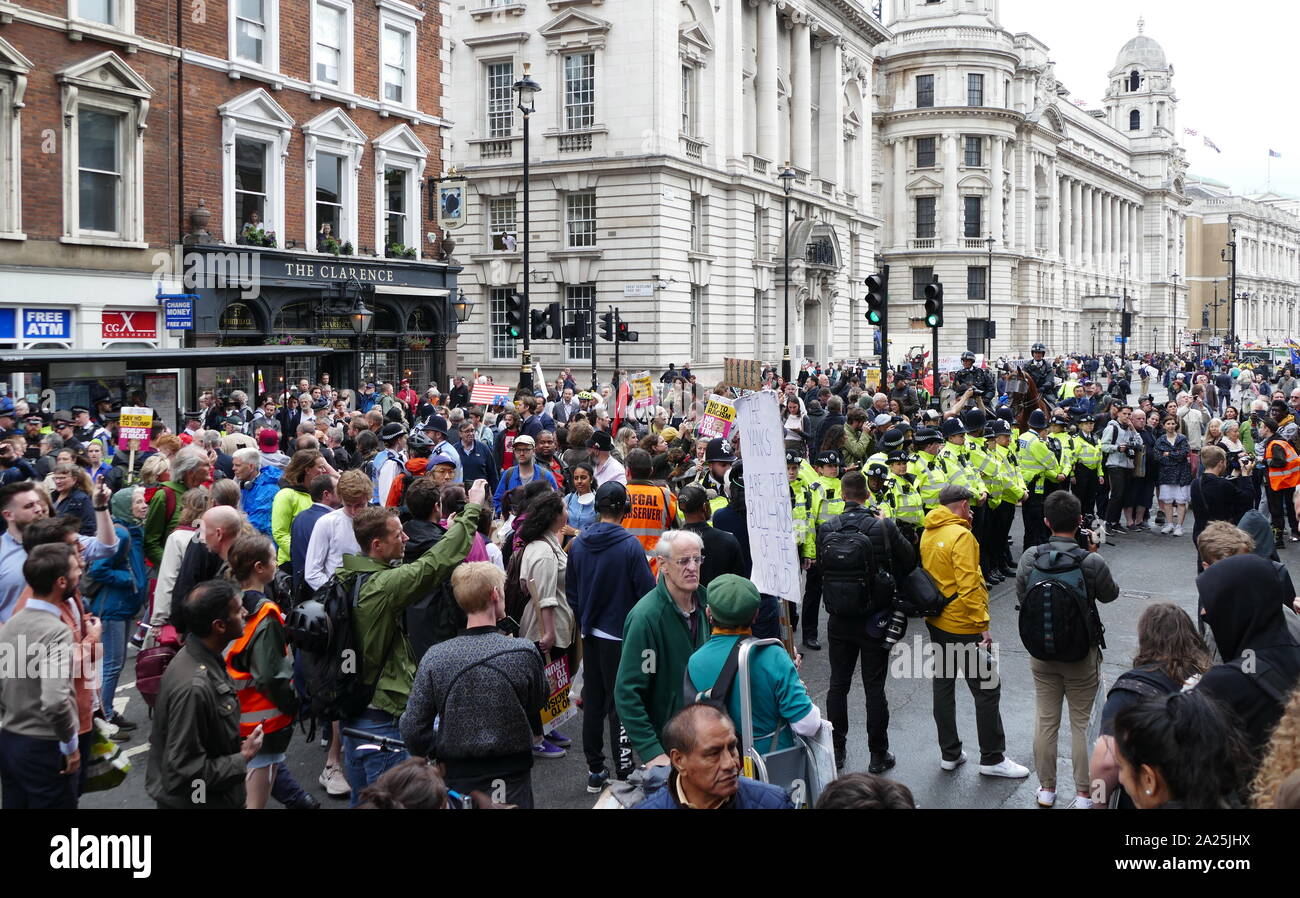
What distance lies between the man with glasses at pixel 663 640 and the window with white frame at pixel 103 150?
1958 cm

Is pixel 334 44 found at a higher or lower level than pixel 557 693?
higher

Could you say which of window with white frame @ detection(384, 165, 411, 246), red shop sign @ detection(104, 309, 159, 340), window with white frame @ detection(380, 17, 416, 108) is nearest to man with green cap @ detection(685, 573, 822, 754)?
red shop sign @ detection(104, 309, 159, 340)

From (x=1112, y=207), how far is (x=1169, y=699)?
119650mm

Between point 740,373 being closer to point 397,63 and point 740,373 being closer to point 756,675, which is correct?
point 397,63

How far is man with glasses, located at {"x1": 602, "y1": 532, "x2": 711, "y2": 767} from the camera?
5.68 meters

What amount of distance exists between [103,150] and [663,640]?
68.1ft

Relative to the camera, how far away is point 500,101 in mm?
43250

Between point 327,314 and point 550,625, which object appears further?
point 327,314

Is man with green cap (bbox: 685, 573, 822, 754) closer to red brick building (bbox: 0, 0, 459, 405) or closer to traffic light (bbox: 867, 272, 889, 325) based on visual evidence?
traffic light (bbox: 867, 272, 889, 325)

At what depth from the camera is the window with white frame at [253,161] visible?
24.5 m

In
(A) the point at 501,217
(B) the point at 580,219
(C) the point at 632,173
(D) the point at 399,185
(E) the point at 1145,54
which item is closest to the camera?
(D) the point at 399,185

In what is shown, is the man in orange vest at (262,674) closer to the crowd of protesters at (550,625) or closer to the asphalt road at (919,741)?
the crowd of protesters at (550,625)

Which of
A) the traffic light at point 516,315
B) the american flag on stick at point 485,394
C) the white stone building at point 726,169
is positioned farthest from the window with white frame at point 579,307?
the american flag on stick at point 485,394

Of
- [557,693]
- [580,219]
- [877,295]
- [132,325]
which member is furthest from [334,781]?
[580,219]
